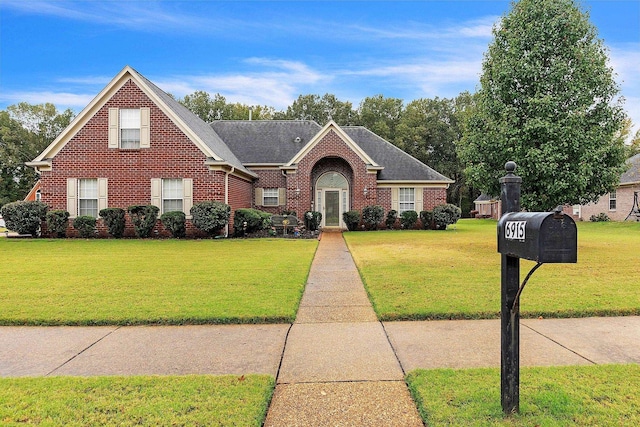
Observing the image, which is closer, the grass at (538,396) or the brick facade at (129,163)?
the grass at (538,396)

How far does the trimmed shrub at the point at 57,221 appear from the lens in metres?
16.3

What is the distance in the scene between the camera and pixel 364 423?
2652 millimetres

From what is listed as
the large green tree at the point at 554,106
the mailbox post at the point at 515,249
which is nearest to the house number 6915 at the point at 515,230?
→ the mailbox post at the point at 515,249

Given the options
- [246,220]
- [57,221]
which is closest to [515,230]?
[246,220]

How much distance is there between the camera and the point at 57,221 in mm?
16406

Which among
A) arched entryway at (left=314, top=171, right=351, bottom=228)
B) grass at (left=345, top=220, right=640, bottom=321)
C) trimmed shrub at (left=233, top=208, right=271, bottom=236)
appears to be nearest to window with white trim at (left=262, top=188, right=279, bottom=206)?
arched entryway at (left=314, top=171, right=351, bottom=228)

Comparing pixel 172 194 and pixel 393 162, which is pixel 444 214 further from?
pixel 172 194

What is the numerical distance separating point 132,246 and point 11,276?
5994mm

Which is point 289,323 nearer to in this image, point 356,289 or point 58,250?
point 356,289

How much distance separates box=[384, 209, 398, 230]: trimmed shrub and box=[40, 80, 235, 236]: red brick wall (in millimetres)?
9602

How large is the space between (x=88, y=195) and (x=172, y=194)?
377 centimetres

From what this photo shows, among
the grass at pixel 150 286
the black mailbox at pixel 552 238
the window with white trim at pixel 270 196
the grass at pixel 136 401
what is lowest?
the grass at pixel 136 401

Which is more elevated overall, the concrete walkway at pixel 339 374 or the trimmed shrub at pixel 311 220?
the trimmed shrub at pixel 311 220

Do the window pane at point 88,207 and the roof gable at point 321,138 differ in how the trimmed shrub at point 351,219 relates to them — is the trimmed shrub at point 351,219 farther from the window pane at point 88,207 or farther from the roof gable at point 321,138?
the window pane at point 88,207
